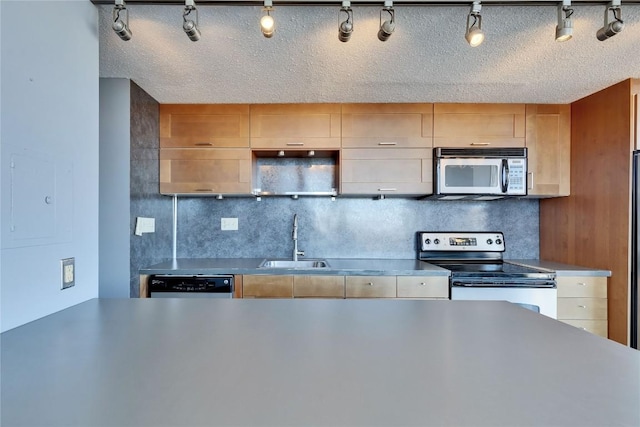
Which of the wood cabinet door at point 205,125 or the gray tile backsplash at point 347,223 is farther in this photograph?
the gray tile backsplash at point 347,223

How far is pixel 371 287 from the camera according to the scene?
2242 millimetres

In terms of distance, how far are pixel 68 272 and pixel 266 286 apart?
1296mm

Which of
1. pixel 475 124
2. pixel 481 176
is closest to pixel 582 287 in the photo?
pixel 481 176

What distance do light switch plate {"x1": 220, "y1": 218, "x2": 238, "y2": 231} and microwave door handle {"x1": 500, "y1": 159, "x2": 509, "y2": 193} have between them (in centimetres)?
221

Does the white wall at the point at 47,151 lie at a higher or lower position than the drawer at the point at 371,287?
higher

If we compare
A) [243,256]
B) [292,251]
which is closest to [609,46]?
[292,251]

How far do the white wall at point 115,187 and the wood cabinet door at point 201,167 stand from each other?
45cm

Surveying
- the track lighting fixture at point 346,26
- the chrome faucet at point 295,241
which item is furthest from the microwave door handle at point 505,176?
the track lighting fixture at point 346,26

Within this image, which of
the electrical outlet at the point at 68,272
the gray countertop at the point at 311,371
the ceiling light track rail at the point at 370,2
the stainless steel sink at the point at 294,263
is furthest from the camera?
the stainless steel sink at the point at 294,263

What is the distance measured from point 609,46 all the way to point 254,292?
8.27 ft

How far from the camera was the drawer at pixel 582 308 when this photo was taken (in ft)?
7.22

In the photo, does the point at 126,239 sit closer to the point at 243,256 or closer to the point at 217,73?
the point at 243,256

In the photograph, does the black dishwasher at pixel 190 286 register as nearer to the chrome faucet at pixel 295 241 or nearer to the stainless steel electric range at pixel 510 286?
the chrome faucet at pixel 295 241

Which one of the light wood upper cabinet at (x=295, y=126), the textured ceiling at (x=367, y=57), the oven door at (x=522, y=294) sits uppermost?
the textured ceiling at (x=367, y=57)
